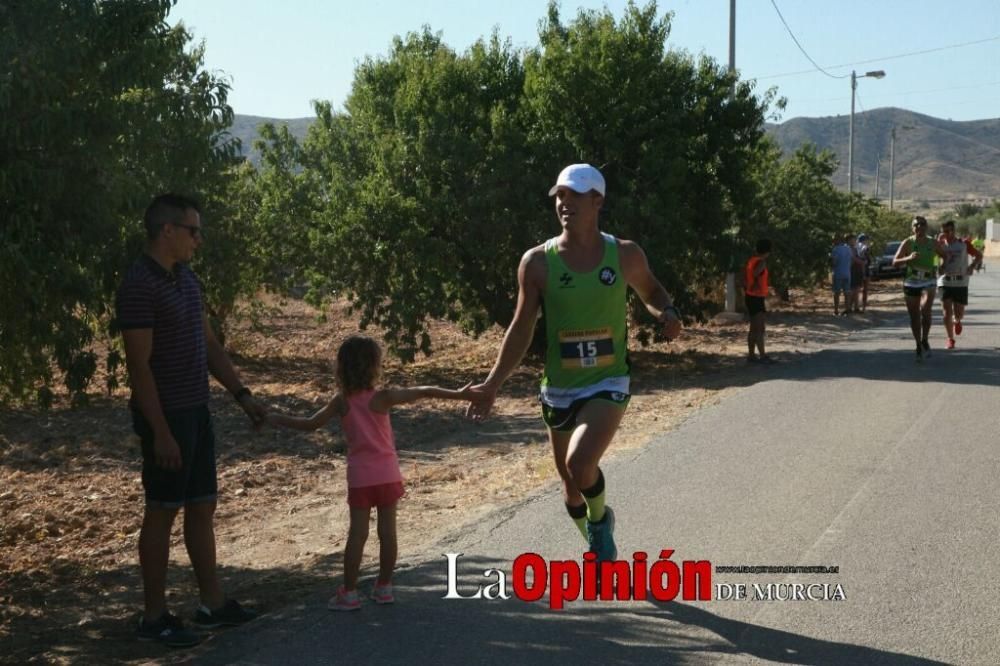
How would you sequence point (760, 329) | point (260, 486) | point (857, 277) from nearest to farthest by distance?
point (260, 486) < point (760, 329) < point (857, 277)

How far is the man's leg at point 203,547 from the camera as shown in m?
5.77

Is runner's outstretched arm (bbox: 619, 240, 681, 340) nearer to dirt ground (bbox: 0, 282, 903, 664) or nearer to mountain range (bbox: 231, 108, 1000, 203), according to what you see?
dirt ground (bbox: 0, 282, 903, 664)

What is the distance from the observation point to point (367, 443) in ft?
18.7

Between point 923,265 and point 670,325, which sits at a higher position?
point 923,265

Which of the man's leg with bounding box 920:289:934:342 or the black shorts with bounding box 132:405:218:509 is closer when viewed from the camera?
the black shorts with bounding box 132:405:218:509

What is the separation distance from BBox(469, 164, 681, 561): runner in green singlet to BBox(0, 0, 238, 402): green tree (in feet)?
7.91

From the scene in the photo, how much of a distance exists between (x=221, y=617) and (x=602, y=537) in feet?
6.33


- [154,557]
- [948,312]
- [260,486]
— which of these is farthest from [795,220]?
[154,557]

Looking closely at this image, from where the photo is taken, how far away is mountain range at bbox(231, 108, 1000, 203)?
160625 millimetres

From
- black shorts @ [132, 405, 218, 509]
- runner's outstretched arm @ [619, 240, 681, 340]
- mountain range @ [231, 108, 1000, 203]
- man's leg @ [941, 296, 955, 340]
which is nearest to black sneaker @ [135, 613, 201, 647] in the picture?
black shorts @ [132, 405, 218, 509]

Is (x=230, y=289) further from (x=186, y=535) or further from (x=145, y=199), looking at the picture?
(x=186, y=535)

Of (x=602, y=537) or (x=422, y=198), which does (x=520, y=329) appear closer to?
(x=602, y=537)

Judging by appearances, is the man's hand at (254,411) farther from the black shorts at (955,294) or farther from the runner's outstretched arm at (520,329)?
the black shorts at (955,294)

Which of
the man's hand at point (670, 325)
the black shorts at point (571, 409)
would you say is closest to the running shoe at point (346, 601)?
the black shorts at point (571, 409)
